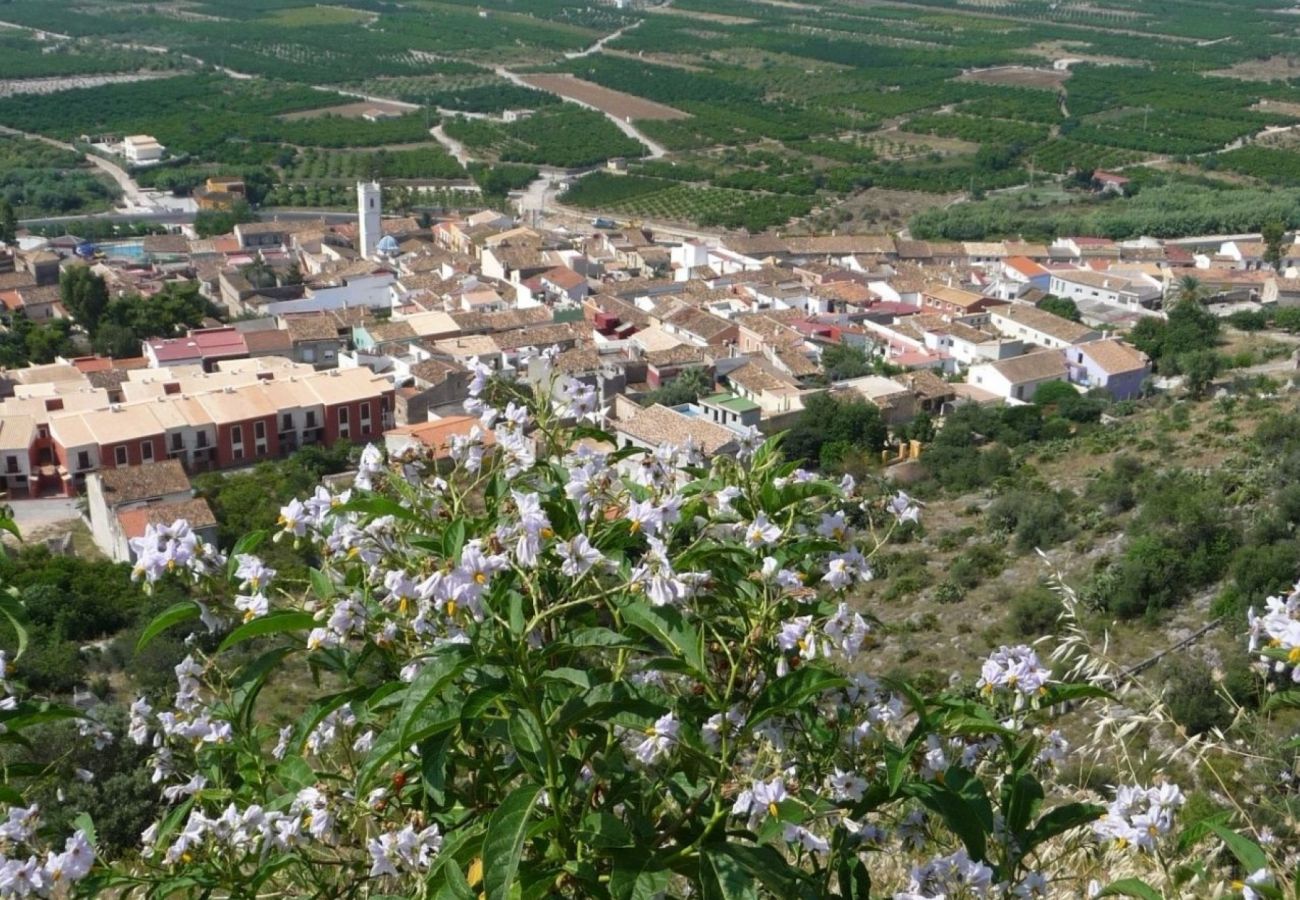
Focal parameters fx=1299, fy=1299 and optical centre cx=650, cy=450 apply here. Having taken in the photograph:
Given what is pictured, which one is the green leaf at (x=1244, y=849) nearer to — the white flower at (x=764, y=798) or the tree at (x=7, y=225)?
the white flower at (x=764, y=798)

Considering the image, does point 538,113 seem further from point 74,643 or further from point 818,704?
point 818,704

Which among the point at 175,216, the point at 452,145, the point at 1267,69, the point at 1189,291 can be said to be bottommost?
the point at 452,145

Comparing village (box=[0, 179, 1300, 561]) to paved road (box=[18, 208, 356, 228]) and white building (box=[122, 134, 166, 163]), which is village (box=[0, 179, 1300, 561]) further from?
white building (box=[122, 134, 166, 163])

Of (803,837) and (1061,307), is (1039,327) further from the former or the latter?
(803,837)

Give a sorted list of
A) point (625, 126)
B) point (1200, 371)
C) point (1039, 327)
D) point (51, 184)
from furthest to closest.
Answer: point (625, 126) → point (51, 184) → point (1039, 327) → point (1200, 371)

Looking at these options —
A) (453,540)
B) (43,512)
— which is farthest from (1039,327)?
(453,540)
